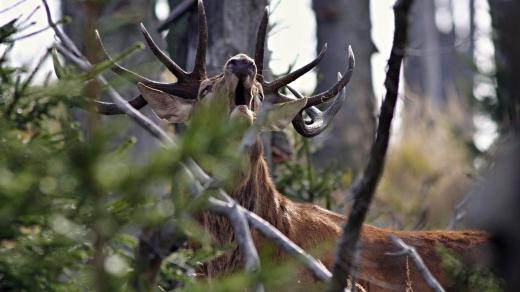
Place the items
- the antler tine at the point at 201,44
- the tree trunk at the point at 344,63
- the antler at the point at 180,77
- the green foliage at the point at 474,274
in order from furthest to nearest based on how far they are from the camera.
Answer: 1. the tree trunk at the point at 344,63
2. the antler at the point at 180,77
3. the antler tine at the point at 201,44
4. the green foliage at the point at 474,274

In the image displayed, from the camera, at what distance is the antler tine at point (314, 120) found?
725 centimetres

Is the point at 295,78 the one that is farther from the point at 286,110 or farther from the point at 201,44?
the point at 286,110

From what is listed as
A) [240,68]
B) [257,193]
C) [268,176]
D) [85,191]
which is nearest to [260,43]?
[240,68]

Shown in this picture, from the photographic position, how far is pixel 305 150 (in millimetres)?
9375

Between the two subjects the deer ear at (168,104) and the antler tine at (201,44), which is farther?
the deer ear at (168,104)

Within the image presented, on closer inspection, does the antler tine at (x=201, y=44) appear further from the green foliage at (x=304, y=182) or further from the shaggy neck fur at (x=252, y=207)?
the green foliage at (x=304, y=182)

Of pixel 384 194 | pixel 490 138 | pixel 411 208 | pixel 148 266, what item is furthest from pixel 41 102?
pixel 384 194

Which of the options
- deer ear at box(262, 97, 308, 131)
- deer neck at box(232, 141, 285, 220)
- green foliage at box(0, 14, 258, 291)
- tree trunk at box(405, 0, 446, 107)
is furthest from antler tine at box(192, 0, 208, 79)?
tree trunk at box(405, 0, 446, 107)

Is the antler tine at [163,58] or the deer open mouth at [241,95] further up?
the antler tine at [163,58]

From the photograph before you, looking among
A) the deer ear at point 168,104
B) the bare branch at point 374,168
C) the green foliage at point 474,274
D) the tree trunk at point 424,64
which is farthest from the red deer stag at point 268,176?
the tree trunk at point 424,64

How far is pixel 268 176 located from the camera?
22.7ft

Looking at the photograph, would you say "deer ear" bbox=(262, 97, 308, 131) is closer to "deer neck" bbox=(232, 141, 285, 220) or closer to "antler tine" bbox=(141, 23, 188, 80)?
"deer neck" bbox=(232, 141, 285, 220)

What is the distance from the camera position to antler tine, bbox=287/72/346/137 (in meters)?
7.25

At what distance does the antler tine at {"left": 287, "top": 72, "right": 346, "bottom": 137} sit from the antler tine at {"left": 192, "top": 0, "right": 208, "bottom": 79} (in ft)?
2.27
